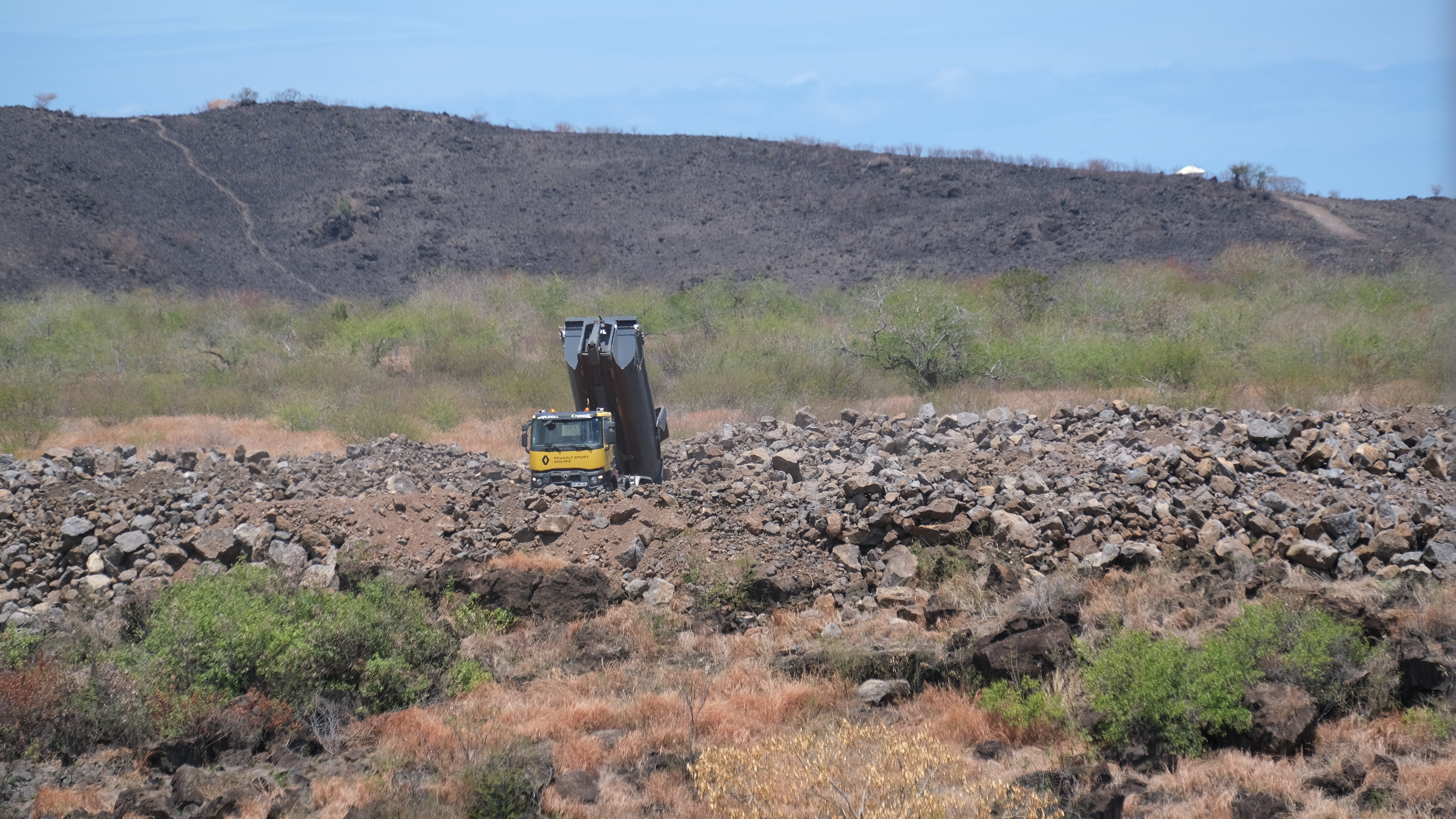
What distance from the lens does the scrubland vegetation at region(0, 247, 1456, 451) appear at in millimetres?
24438

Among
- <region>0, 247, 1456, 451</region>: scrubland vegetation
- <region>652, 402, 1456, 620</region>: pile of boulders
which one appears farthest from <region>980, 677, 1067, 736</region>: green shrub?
<region>0, 247, 1456, 451</region>: scrubland vegetation

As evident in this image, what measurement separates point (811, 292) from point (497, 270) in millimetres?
17150

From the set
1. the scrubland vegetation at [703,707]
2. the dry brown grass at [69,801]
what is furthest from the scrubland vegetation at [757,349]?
the dry brown grass at [69,801]

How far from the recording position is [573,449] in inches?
518

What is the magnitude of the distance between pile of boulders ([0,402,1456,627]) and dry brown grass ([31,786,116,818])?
3977 mm

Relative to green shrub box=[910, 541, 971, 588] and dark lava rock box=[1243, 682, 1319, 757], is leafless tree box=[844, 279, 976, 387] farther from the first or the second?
dark lava rock box=[1243, 682, 1319, 757]

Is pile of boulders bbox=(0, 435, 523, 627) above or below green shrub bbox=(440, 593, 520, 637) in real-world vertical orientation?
above

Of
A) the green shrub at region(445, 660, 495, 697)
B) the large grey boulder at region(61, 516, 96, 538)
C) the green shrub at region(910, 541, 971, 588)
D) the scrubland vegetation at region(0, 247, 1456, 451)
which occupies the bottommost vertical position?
the green shrub at region(445, 660, 495, 697)

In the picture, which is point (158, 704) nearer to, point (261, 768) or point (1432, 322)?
point (261, 768)

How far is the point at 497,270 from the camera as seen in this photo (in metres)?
53.6

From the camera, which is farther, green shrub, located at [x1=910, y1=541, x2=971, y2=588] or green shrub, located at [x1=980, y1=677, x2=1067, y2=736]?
green shrub, located at [x1=910, y1=541, x2=971, y2=588]

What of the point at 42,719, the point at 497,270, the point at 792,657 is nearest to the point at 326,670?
the point at 42,719

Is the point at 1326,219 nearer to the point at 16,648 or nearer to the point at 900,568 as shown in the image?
the point at 900,568

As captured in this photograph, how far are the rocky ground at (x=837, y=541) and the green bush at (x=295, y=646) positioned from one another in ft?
2.24
